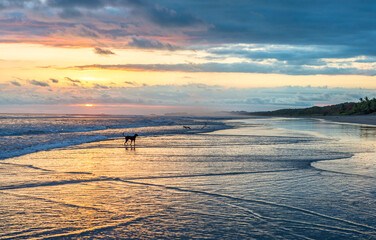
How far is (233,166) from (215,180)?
2.95m

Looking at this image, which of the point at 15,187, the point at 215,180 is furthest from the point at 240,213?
the point at 15,187

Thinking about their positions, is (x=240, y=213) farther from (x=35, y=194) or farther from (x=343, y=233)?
(x=35, y=194)

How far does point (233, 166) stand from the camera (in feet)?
43.3

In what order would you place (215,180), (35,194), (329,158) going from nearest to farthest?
(35,194), (215,180), (329,158)

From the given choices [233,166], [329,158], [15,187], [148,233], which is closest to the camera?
[148,233]

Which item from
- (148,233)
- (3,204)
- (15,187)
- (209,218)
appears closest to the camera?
(148,233)

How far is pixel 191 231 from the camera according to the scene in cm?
590

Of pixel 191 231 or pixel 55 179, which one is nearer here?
pixel 191 231

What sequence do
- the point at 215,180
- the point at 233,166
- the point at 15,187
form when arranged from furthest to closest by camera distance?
1. the point at 233,166
2. the point at 215,180
3. the point at 15,187

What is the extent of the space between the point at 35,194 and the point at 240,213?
4.95 meters

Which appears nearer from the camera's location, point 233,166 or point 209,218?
point 209,218

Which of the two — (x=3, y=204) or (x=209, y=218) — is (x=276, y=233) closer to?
(x=209, y=218)

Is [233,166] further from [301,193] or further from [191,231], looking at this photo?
[191,231]

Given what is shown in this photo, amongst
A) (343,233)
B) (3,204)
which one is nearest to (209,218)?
(343,233)
